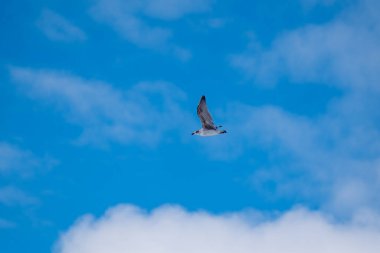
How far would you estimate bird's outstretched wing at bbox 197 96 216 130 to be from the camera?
43.4 metres

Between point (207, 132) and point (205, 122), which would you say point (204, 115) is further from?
point (207, 132)

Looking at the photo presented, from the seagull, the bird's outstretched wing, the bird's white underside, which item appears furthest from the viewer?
the bird's white underside

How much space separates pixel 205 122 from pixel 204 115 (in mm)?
925

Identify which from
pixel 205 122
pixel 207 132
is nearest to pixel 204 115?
pixel 205 122

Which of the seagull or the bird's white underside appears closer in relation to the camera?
the seagull

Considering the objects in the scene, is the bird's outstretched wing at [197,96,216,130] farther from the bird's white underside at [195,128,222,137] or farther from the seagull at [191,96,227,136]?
the bird's white underside at [195,128,222,137]

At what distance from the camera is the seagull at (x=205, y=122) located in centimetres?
4364

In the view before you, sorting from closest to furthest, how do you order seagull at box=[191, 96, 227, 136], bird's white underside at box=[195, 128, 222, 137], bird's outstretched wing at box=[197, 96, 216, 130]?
bird's outstretched wing at box=[197, 96, 216, 130], seagull at box=[191, 96, 227, 136], bird's white underside at box=[195, 128, 222, 137]

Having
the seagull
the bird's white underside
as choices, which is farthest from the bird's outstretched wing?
the bird's white underside

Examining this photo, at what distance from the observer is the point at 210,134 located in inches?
1836

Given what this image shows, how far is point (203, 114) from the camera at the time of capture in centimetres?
4438

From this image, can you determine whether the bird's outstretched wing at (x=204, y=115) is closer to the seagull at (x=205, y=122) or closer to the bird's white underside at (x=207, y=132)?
the seagull at (x=205, y=122)

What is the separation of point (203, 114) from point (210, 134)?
264cm

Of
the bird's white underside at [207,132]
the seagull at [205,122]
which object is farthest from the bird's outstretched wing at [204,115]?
the bird's white underside at [207,132]
